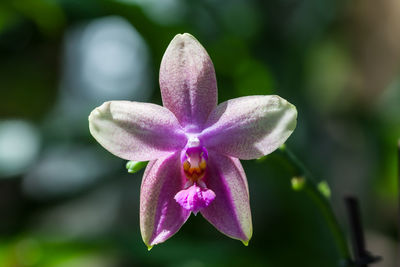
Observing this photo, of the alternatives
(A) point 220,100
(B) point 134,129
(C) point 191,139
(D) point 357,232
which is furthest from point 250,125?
(A) point 220,100

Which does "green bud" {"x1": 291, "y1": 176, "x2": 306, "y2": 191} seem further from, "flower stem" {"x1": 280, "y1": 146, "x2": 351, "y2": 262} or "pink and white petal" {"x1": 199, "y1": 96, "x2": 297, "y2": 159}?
"pink and white petal" {"x1": 199, "y1": 96, "x2": 297, "y2": 159}

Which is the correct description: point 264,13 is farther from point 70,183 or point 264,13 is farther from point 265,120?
point 265,120

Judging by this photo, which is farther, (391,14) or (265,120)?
(391,14)

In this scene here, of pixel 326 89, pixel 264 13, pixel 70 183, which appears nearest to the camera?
pixel 70 183

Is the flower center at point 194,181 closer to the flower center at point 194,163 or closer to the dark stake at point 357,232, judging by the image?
the flower center at point 194,163

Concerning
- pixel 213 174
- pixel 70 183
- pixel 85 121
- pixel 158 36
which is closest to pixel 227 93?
pixel 158 36
